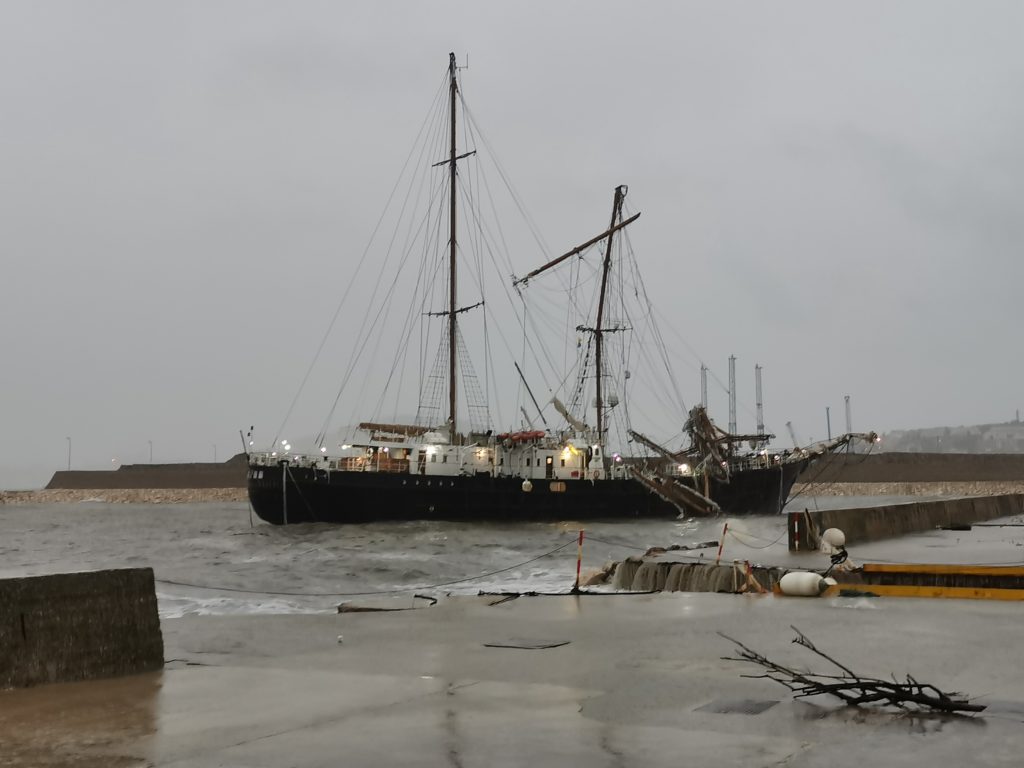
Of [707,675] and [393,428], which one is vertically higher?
[393,428]

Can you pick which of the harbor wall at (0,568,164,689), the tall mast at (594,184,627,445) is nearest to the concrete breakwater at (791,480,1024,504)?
the tall mast at (594,184,627,445)

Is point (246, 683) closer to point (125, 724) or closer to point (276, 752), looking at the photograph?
point (125, 724)

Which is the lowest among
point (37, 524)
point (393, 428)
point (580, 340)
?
point (37, 524)

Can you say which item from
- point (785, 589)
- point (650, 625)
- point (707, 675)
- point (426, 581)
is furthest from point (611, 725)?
point (426, 581)

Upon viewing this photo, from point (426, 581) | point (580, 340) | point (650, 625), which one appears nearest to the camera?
point (650, 625)

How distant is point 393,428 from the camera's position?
5644 centimetres

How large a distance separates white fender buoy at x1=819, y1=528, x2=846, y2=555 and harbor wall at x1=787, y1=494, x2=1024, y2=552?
4.22 ft

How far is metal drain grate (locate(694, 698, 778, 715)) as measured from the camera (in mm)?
6598

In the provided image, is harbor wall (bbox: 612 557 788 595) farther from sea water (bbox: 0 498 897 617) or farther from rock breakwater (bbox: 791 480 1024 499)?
rock breakwater (bbox: 791 480 1024 499)

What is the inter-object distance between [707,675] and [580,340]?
65.4 m

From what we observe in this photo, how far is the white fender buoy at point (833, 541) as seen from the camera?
59.8 feet

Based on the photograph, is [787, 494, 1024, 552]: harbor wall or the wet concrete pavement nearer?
the wet concrete pavement

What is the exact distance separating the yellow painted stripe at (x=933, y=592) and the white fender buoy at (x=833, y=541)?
399 centimetres

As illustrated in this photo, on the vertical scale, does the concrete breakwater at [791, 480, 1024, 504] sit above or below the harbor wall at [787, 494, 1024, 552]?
below
